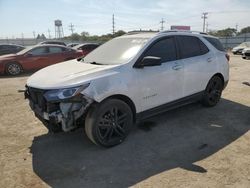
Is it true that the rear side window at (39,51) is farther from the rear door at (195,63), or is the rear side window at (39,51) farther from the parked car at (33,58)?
the rear door at (195,63)

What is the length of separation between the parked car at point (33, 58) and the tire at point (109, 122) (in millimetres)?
9797

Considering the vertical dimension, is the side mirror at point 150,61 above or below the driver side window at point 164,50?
below

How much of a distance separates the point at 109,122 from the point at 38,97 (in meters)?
1.16

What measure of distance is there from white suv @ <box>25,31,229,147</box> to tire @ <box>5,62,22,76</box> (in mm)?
8434

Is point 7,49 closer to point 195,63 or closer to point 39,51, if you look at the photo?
point 39,51

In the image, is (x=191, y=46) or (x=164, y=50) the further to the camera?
(x=191, y=46)

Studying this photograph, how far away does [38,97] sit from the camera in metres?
4.41

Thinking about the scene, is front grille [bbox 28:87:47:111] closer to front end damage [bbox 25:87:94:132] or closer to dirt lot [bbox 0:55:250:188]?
front end damage [bbox 25:87:94:132]

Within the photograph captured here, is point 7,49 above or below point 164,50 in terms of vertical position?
below

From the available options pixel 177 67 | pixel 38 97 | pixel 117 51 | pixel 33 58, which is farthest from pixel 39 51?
pixel 38 97

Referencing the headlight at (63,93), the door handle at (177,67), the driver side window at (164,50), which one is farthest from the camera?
the door handle at (177,67)

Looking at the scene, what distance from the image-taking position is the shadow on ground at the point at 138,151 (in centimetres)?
382

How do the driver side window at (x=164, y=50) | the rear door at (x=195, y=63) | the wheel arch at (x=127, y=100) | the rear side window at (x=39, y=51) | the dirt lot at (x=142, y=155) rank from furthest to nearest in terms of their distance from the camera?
the rear side window at (x=39, y=51) < the rear door at (x=195, y=63) < the driver side window at (x=164, y=50) < the wheel arch at (x=127, y=100) < the dirt lot at (x=142, y=155)

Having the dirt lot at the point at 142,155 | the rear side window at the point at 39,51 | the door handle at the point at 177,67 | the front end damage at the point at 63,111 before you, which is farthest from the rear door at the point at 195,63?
the rear side window at the point at 39,51
